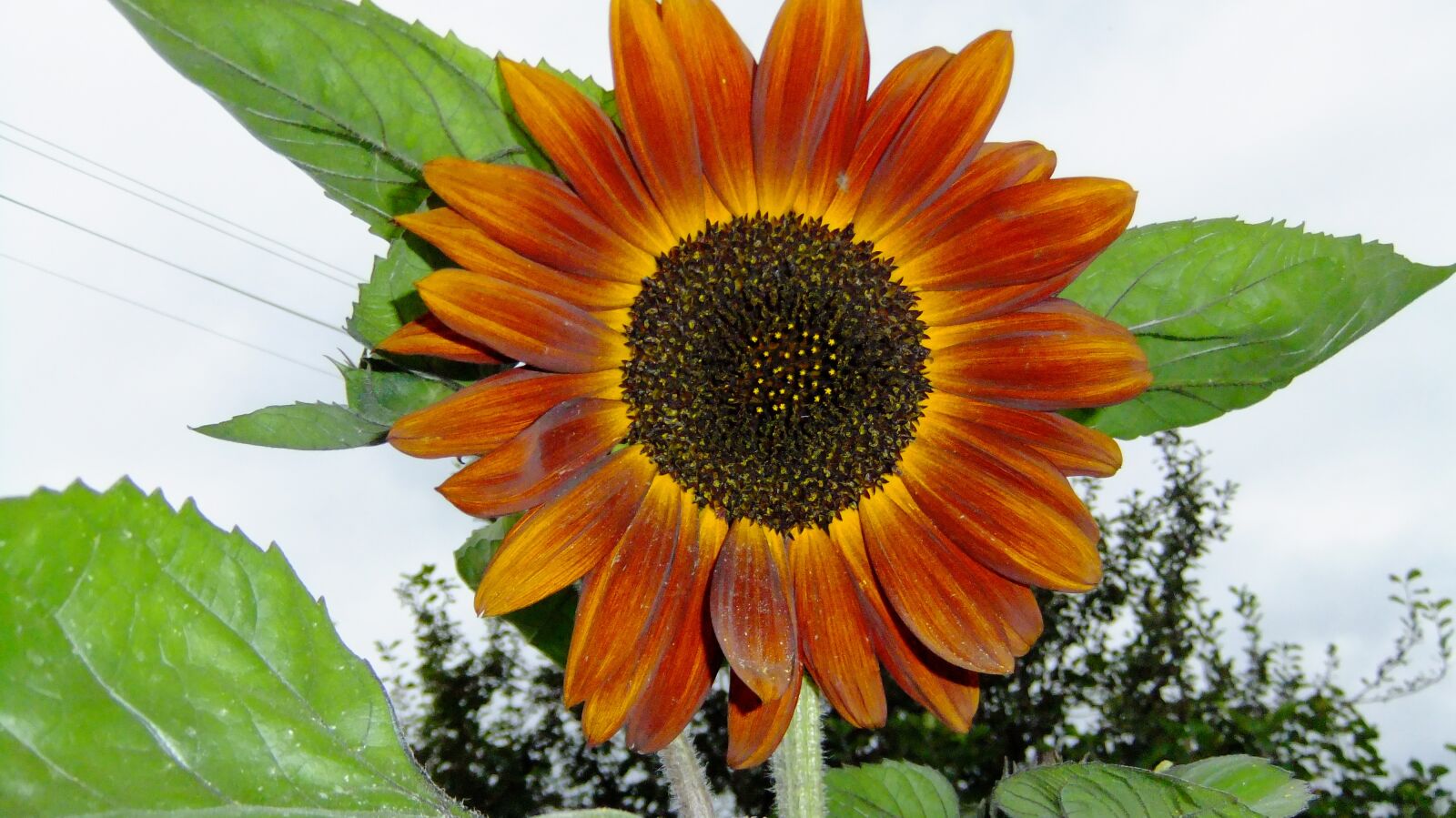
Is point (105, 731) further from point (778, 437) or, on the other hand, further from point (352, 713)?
point (778, 437)

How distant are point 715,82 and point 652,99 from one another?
0.04 metres

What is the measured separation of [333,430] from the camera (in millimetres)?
652

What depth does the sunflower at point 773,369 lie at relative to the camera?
0.61 metres

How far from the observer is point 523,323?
63 centimetres

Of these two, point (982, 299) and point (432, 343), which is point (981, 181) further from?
point (432, 343)

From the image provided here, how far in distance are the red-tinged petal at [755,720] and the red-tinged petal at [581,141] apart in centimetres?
26

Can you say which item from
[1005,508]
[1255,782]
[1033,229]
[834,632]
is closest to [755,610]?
[834,632]

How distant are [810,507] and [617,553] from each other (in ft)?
0.43

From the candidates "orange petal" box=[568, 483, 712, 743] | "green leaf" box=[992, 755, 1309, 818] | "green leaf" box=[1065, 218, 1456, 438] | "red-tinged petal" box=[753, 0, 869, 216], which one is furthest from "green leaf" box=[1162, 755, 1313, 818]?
"red-tinged petal" box=[753, 0, 869, 216]

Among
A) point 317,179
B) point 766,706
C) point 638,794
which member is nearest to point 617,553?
point 766,706

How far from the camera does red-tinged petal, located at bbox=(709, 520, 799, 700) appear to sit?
0.65m

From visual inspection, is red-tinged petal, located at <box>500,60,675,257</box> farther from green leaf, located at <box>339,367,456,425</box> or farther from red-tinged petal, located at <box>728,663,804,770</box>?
red-tinged petal, located at <box>728,663,804,770</box>

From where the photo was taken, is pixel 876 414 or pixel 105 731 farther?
pixel 876 414

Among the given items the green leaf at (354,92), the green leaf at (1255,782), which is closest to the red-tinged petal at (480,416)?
the green leaf at (354,92)
